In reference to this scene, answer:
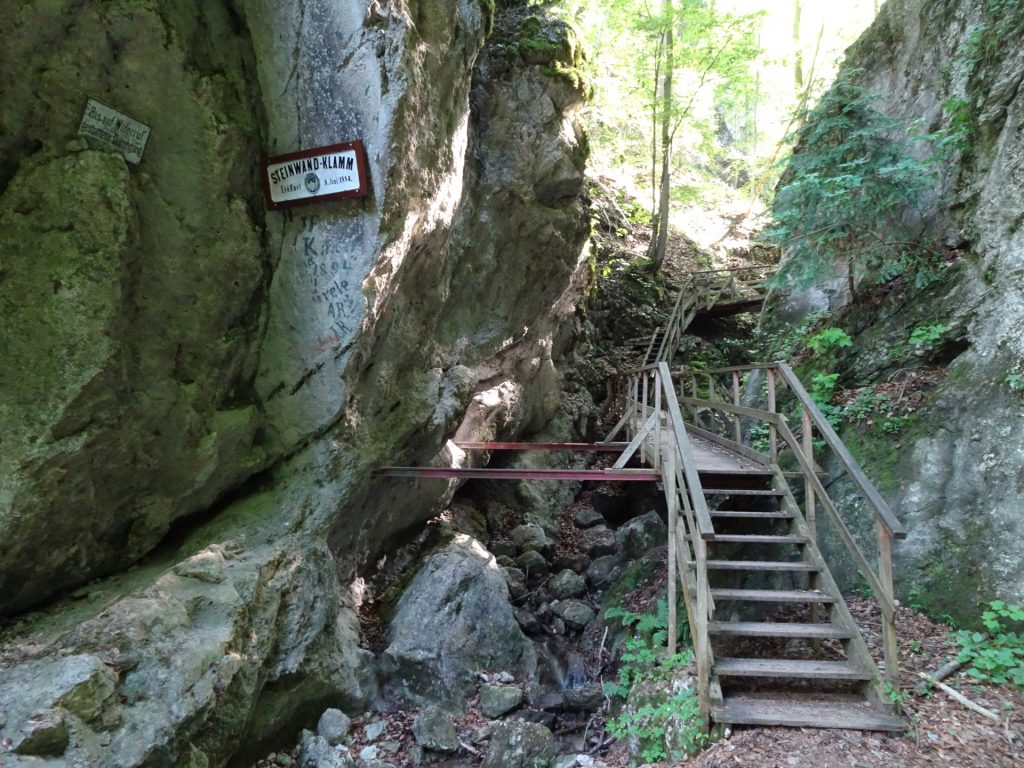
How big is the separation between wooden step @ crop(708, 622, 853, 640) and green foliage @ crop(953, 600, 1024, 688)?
0.87 m

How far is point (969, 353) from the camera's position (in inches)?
232

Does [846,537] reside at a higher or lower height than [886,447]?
lower

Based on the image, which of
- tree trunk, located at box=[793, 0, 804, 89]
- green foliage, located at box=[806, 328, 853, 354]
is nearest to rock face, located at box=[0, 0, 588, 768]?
green foliage, located at box=[806, 328, 853, 354]

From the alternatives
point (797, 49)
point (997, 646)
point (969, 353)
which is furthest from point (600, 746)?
point (797, 49)

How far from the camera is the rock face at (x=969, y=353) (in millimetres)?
4895

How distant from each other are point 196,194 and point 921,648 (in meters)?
7.01

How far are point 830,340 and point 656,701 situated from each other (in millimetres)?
5446

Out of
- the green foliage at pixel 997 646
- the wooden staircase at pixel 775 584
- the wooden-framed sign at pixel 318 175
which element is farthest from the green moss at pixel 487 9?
the green foliage at pixel 997 646

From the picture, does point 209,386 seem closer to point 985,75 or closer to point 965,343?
point 965,343

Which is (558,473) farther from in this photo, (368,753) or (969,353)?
(969,353)

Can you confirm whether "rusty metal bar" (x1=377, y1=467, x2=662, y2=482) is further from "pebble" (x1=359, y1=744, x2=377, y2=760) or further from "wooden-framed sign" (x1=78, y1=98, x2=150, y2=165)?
"wooden-framed sign" (x1=78, y1=98, x2=150, y2=165)

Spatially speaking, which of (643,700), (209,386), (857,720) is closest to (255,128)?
(209,386)

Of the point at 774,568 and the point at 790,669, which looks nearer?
the point at 790,669

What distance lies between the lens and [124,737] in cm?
355
